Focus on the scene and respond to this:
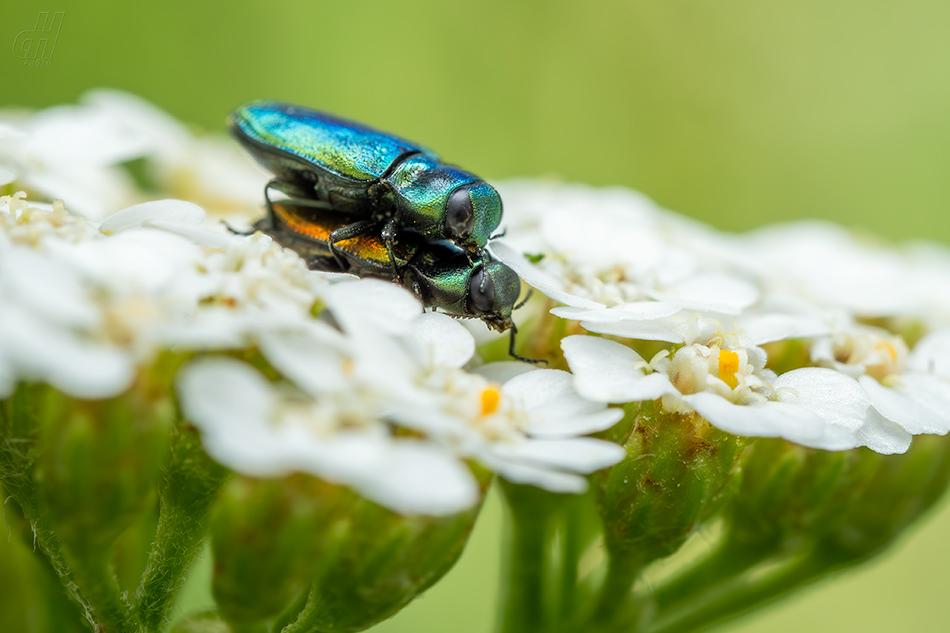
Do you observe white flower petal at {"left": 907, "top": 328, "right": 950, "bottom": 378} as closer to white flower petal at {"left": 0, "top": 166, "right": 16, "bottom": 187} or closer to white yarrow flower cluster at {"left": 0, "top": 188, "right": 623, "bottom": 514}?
white yarrow flower cluster at {"left": 0, "top": 188, "right": 623, "bottom": 514}

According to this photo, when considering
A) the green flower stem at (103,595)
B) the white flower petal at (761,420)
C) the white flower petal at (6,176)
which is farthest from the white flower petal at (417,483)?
the white flower petal at (6,176)

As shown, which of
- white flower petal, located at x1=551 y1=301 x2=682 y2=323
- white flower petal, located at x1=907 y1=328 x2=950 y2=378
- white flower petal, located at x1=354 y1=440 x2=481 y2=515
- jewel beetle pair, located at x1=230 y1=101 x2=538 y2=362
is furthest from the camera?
white flower petal, located at x1=907 y1=328 x2=950 y2=378

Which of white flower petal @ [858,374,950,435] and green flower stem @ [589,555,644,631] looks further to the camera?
green flower stem @ [589,555,644,631]

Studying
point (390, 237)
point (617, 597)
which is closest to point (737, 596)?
point (617, 597)

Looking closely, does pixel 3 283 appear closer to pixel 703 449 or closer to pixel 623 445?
pixel 623 445

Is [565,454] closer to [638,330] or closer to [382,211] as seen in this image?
[638,330]

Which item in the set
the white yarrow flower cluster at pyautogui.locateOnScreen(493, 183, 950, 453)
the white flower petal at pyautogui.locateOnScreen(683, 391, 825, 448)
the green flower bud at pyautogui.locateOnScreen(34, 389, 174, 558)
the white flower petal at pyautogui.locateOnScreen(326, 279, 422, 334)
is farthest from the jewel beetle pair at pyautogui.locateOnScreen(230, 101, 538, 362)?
the green flower bud at pyautogui.locateOnScreen(34, 389, 174, 558)
